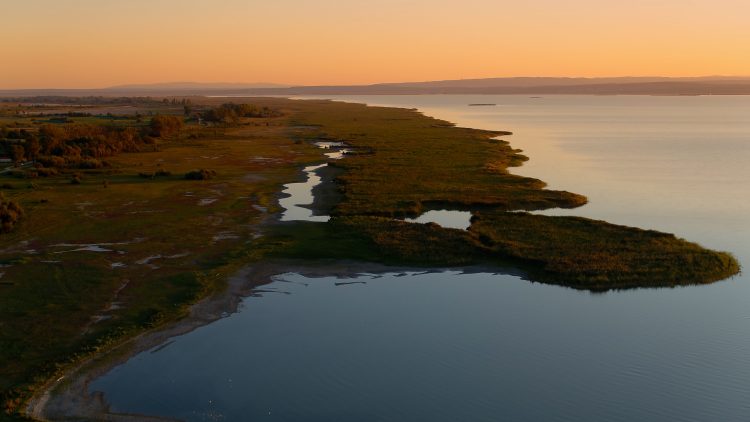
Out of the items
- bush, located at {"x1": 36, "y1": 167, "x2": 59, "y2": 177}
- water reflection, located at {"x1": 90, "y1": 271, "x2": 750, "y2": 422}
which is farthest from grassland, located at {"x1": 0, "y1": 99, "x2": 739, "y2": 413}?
water reflection, located at {"x1": 90, "y1": 271, "x2": 750, "y2": 422}

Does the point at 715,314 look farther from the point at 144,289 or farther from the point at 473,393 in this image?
the point at 144,289

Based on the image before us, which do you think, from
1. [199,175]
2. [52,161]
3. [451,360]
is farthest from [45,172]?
[451,360]

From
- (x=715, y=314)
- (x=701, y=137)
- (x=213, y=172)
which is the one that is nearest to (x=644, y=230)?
(x=715, y=314)

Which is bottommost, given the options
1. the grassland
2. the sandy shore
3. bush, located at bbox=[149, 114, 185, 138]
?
the sandy shore

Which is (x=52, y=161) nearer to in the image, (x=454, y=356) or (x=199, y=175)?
(x=199, y=175)

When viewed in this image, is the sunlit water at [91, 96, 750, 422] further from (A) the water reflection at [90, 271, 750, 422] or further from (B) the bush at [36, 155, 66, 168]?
(B) the bush at [36, 155, 66, 168]

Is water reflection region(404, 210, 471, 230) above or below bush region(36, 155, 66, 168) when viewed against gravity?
below
